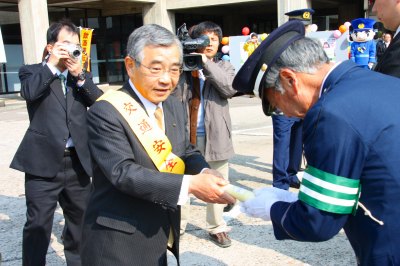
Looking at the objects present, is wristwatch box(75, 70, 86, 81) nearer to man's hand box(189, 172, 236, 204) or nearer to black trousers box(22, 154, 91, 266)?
black trousers box(22, 154, 91, 266)

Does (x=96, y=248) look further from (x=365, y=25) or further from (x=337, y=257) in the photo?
(x=365, y=25)

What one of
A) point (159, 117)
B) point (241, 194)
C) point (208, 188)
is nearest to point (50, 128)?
point (159, 117)

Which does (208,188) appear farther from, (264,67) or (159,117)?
(264,67)

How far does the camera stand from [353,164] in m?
1.30

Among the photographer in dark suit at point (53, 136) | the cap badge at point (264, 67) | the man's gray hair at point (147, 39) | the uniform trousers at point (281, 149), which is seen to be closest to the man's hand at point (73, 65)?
the photographer in dark suit at point (53, 136)

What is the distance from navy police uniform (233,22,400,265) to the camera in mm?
1296

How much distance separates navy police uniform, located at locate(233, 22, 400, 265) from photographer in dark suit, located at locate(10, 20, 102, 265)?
2.03 m

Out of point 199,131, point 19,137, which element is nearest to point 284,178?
point 199,131

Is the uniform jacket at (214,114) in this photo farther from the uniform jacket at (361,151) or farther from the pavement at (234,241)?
the uniform jacket at (361,151)

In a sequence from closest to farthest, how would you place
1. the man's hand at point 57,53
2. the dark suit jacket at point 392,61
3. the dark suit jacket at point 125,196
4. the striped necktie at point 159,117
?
1. the dark suit jacket at point 125,196
2. the striped necktie at point 159,117
3. the dark suit jacket at point 392,61
4. the man's hand at point 57,53

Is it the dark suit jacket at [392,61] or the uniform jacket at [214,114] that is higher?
the dark suit jacket at [392,61]

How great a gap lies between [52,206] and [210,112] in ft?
5.19

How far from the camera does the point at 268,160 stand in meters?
6.68

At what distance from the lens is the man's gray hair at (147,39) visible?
1865 mm
